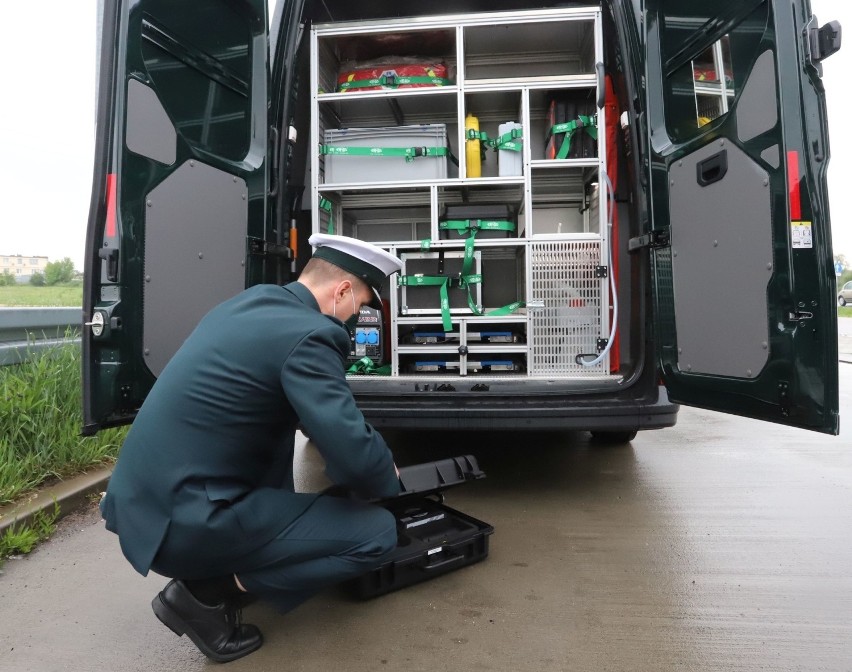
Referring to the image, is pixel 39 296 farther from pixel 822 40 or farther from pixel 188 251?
pixel 822 40

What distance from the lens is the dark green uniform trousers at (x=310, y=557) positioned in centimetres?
170

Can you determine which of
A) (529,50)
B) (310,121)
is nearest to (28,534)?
(310,121)

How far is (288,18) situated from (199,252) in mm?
1423

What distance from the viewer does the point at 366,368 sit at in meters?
3.82

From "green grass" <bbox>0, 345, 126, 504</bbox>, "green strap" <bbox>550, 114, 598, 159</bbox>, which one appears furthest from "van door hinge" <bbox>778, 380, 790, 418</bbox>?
"green grass" <bbox>0, 345, 126, 504</bbox>

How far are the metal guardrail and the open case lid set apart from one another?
103 inches

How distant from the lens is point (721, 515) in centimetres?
278

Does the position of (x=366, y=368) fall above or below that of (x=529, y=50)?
below

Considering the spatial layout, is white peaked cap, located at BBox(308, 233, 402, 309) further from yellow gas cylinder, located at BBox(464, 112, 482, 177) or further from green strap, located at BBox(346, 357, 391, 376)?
yellow gas cylinder, located at BBox(464, 112, 482, 177)

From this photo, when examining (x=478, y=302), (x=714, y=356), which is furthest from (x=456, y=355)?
(x=714, y=356)

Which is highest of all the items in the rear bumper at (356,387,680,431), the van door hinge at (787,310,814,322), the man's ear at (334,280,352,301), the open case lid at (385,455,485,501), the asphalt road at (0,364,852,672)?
the man's ear at (334,280,352,301)

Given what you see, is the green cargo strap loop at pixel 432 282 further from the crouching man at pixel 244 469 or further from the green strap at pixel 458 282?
the crouching man at pixel 244 469

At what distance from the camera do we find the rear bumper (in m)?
2.64

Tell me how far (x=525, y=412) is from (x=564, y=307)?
1.14 m
